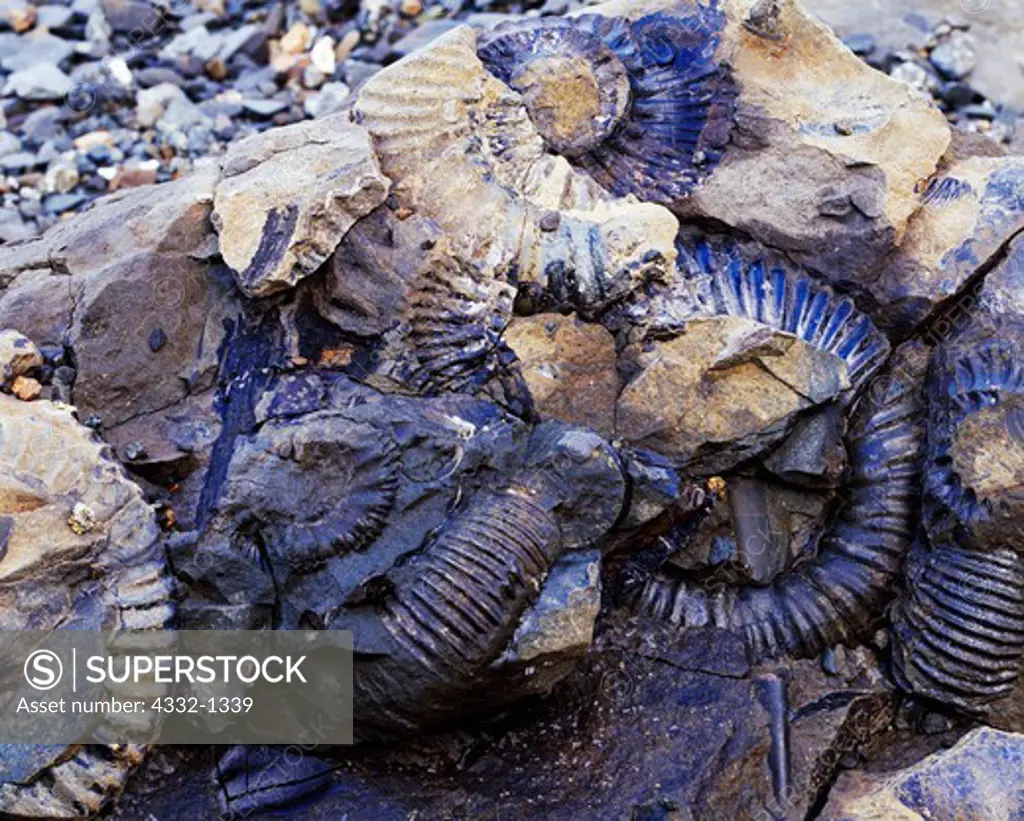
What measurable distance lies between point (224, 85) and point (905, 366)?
3.25 m

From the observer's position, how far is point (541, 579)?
3.39 meters

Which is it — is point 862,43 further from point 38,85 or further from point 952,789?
point 952,789

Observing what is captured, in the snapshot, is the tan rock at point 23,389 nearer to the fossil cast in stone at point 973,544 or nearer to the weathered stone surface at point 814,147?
the weathered stone surface at point 814,147

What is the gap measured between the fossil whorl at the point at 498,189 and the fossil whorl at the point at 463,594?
473mm

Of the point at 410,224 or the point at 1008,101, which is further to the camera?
the point at 1008,101

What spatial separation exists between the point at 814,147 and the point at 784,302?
390 mm

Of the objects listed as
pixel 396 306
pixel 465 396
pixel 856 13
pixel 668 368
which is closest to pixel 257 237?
pixel 396 306

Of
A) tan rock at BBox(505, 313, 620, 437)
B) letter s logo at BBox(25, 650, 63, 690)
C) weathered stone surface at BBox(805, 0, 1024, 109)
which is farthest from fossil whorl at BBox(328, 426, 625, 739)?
weathered stone surface at BBox(805, 0, 1024, 109)

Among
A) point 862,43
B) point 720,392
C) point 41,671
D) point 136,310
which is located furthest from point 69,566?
point 862,43

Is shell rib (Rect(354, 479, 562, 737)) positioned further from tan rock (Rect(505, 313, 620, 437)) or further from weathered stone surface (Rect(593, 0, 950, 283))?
weathered stone surface (Rect(593, 0, 950, 283))

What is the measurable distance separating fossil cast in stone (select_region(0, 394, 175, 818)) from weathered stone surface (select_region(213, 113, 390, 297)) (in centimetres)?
52

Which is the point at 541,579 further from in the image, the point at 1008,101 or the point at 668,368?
the point at 1008,101

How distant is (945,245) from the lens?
12.7 feet

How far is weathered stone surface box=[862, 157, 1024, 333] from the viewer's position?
3.83 metres
